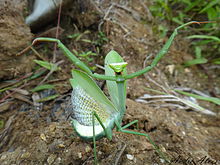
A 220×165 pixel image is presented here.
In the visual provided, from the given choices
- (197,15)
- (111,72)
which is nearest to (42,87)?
(111,72)

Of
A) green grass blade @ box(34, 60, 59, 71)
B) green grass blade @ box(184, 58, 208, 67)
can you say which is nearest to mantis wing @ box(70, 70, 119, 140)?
green grass blade @ box(34, 60, 59, 71)

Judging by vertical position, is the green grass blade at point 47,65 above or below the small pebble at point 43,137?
above

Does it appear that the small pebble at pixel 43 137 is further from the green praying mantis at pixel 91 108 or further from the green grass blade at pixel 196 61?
the green grass blade at pixel 196 61

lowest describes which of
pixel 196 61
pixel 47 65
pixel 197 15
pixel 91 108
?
pixel 91 108

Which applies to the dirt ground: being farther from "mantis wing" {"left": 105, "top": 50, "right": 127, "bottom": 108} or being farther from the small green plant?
"mantis wing" {"left": 105, "top": 50, "right": 127, "bottom": 108}

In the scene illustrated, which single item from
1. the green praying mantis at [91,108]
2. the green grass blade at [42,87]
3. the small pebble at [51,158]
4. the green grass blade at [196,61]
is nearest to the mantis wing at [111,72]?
the green praying mantis at [91,108]

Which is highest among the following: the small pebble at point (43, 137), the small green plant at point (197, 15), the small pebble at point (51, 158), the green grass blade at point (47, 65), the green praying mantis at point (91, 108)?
the small green plant at point (197, 15)

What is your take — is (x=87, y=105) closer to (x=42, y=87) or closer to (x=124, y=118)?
(x=124, y=118)

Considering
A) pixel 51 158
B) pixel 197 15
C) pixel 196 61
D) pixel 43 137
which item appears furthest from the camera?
pixel 197 15
